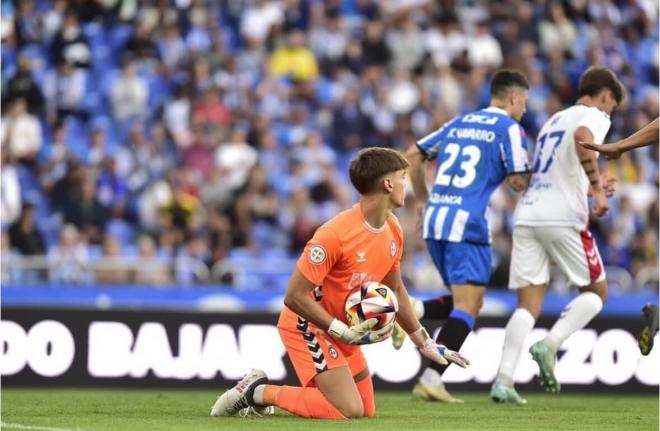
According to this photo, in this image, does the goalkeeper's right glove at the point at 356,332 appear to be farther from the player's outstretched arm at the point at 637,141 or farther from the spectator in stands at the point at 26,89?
the spectator in stands at the point at 26,89

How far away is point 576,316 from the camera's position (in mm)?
9961

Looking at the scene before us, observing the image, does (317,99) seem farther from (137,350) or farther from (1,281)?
(137,350)

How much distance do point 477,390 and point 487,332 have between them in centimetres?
59

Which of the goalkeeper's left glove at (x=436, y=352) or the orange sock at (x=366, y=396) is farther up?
the goalkeeper's left glove at (x=436, y=352)

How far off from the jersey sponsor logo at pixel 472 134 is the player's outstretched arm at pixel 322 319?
2.90m

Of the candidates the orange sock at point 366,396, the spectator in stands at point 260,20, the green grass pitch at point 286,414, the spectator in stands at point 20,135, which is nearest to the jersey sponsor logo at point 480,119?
the green grass pitch at point 286,414

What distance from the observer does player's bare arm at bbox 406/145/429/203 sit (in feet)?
35.6

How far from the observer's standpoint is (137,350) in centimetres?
1249

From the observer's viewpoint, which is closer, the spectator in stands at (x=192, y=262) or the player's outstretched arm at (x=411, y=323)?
the player's outstretched arm at (x=411, y=323)

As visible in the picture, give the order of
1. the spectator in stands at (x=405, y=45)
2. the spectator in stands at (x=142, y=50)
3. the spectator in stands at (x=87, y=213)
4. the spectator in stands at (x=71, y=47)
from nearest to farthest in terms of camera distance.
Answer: the spectator in stands at (x=87, y=213), the spectator in stands at (x=71, y=47), the spectator in stands at (x=142, y=50), the spectator in stands at (x=405, y=45)

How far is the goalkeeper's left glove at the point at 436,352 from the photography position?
7.93 metres

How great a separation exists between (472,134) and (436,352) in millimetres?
2770

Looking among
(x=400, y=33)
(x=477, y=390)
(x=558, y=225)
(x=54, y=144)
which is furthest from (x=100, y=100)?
(x=558, y=225)

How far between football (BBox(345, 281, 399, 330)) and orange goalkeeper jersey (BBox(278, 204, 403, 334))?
0.40 feet
